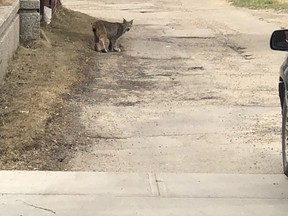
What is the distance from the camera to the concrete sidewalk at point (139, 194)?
511 cm

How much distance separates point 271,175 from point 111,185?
1.41 meters

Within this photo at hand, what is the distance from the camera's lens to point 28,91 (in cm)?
941

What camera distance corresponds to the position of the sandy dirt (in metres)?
6.83

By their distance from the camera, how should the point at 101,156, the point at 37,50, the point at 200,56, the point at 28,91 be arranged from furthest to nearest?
the point at 200,56, the point at 37,50, the point at 28,91, the point at 101,156

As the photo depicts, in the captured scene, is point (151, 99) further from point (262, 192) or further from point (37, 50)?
point (262, 192)

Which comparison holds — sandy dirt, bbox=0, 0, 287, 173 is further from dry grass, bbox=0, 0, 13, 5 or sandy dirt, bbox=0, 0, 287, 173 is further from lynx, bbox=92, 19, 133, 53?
dry grass, bbox=0, 0, 13, 5

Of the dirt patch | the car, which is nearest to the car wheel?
the car

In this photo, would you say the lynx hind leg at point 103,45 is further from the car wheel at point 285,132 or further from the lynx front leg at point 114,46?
the car wheel at point 285,132

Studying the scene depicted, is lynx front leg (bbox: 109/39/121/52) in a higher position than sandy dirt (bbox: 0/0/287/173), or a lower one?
lower

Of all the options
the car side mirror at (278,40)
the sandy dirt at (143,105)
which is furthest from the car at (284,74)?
the sandy dirt at (143,105)

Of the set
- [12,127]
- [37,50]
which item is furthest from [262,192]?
[37,50]

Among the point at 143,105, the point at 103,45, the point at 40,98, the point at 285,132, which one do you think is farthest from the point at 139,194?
the point at 103,45

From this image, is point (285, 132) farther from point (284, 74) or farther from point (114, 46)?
point (114, 46)

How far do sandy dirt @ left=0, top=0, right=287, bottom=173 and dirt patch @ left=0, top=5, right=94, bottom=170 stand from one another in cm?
1
